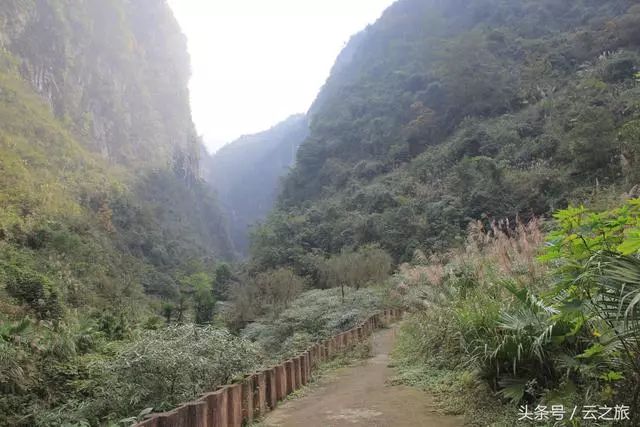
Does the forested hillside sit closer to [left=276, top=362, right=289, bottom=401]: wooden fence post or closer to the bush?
the bush

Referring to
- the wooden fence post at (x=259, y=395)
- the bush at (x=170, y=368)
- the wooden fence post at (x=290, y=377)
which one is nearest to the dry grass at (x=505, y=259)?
the wooden fence post at (x=290, y=377)

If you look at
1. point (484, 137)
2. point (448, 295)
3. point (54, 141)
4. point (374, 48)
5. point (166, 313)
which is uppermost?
point (374, 48)

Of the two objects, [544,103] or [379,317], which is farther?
[544,103]

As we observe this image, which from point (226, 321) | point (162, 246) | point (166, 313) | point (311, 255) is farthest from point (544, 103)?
point (162, 246)

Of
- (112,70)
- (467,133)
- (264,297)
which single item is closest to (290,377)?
(264,297)

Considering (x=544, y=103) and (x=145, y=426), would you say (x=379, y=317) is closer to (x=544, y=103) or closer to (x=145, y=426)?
(x=145, y=426)

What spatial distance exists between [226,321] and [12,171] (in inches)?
905

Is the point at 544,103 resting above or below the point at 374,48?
below

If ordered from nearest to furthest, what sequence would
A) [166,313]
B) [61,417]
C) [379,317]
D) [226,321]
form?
1. [61,417]
2. [379,317]
3. [226,321]
4. [166,313]

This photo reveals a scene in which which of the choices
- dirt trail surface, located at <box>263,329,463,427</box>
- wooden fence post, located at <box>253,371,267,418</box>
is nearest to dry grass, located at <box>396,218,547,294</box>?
dirt trail surface, located at <box>263,329,463,427</box>

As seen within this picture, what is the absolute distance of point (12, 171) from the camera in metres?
34.0

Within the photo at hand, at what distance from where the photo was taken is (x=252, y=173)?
367 ft

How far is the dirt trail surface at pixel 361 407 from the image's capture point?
15.5ft

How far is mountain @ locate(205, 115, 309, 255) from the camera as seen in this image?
10125cm
